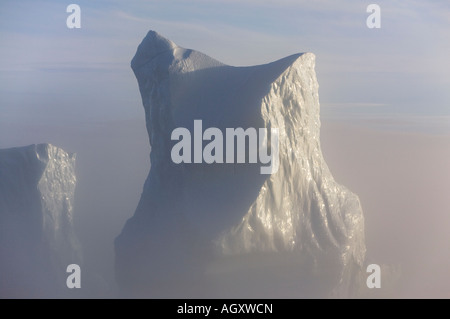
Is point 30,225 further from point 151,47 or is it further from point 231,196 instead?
point 231,196

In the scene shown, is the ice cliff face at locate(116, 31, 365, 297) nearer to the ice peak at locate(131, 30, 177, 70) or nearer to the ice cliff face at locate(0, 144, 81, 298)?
the ice peak at locate(131, 30, 177, 70)

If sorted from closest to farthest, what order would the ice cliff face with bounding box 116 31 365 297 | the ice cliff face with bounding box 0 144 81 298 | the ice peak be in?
the ice cliff face with bounding box 116 31 365 297
the ice peak
the ice cliff face with bounding box 0 144 81 298

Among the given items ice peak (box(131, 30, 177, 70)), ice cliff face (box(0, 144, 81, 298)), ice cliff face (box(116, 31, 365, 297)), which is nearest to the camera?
ice cliff face (box(116, 31, 365, 297))

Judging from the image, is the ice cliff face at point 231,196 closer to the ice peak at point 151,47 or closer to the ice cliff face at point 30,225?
the ice peak at point 151,47

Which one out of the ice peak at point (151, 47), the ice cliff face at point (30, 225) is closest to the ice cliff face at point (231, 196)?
the ice peak at point (151, 47)

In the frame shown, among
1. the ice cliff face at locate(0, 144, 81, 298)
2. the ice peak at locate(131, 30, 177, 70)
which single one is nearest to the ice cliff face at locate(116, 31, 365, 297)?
the ice peak at locate(131, 30, 177, 70)
